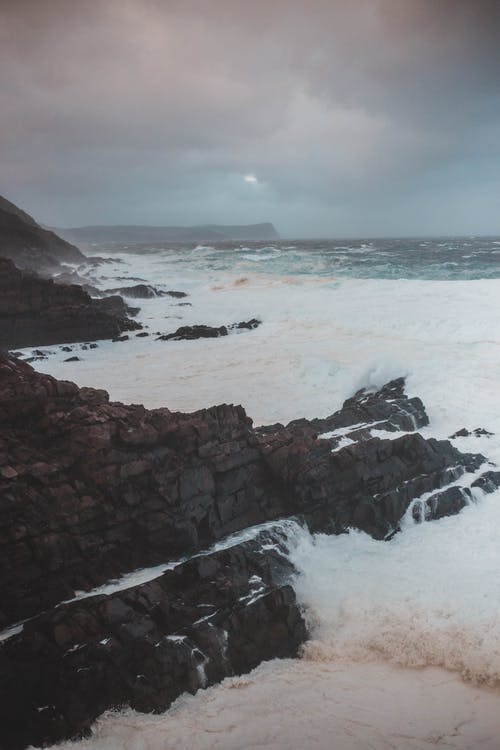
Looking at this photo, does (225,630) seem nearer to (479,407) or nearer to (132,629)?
(132,629)

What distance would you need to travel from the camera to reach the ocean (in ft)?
20.0

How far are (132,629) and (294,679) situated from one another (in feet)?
7.40

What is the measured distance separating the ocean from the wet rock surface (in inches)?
15.4

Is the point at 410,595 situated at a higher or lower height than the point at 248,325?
lower

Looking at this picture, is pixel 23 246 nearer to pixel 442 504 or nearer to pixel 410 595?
pixel 442 504

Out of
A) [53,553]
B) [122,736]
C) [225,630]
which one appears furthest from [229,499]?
[122,736]

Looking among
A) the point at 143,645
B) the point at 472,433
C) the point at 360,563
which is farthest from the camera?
the point at 472,433

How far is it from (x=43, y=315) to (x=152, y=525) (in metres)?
17.4

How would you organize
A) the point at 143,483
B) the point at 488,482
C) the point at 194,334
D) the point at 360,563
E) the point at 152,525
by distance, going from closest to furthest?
1. the point at 152,525
2. the point at 143,483
3. the point at 360,563
4. the point at 488,482
5. the point at 194,334

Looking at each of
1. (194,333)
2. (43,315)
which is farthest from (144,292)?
(194,333)

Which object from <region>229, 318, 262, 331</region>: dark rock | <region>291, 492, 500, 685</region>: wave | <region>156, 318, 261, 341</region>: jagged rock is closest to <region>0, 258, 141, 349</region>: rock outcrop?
<region>156, 318, 261, 341</region>: jagged rock

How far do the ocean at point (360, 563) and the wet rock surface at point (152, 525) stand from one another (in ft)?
1.29

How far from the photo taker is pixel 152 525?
809 centimetres

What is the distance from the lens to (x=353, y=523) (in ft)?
31.6
